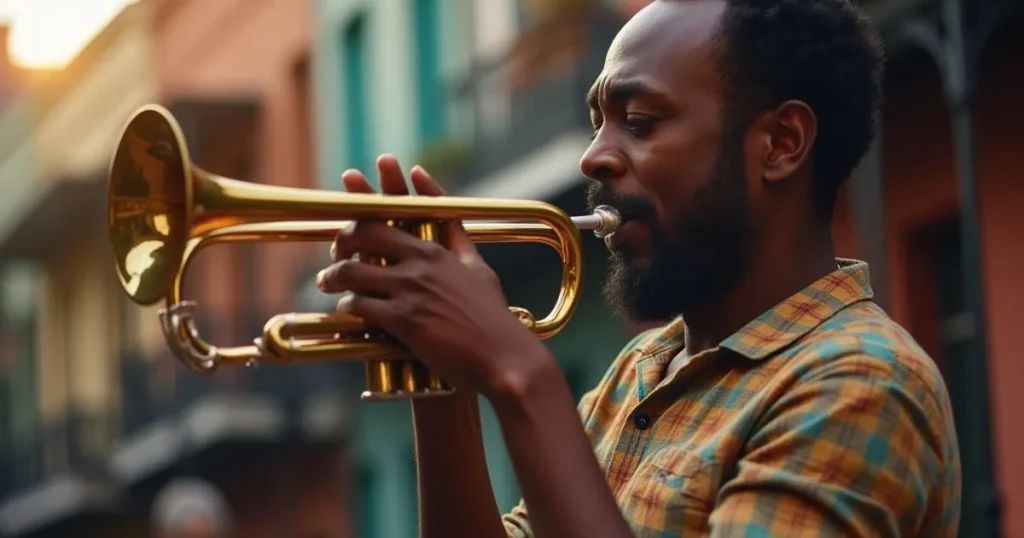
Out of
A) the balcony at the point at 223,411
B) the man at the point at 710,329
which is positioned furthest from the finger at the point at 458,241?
the balcony at the point at 223,411

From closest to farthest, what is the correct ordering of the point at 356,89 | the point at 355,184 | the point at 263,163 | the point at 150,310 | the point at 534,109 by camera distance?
the point at 355,184 → the point at 534,109 → the point at 356,89 → the point at 263,163 → the point at 150,310

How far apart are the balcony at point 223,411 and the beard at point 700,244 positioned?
19115mm

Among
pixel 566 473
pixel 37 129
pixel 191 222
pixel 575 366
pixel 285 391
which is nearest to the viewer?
pixel 566 473

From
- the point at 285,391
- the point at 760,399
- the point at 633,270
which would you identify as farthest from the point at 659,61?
the point at 285,391

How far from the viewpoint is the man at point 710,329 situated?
9.52ft

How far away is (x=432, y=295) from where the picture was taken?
295 cm

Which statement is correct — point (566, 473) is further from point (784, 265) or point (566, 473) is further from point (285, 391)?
point (285, 391)

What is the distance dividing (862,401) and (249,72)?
22.2 m

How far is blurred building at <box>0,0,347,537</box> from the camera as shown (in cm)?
2361

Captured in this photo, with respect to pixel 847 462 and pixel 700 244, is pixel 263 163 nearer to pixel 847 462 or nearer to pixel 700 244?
pixel 700 244

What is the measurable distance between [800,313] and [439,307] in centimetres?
54

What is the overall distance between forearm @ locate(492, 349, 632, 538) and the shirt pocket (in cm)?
15

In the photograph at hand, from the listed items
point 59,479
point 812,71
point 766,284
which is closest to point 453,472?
point 766,284

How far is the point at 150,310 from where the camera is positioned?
2558 cm
